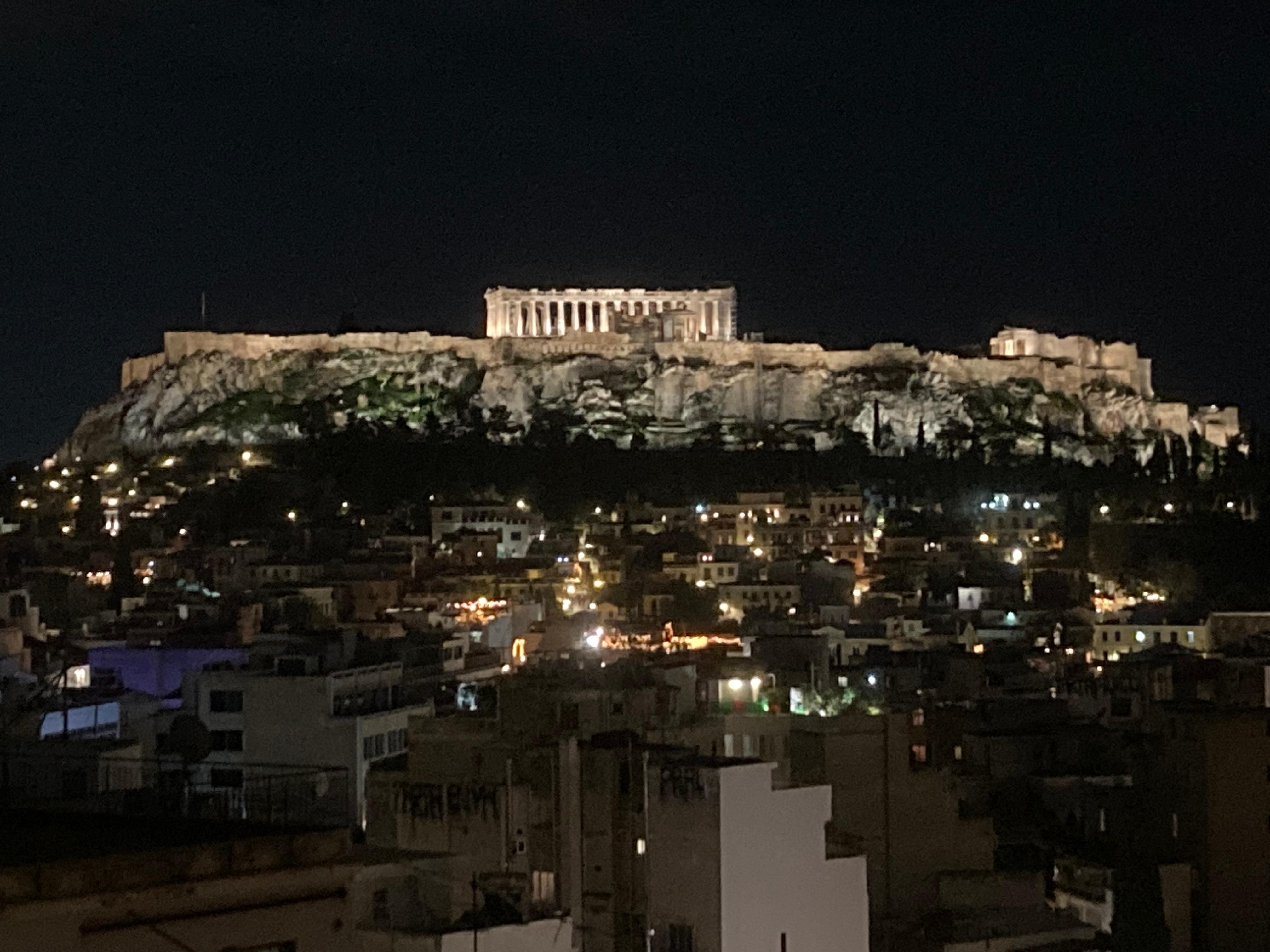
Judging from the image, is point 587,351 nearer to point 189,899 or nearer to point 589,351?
point 589,351

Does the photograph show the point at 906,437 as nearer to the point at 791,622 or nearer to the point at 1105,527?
the point at 1105,527

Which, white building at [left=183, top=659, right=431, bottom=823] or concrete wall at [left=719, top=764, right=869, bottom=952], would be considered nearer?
concrete wall at [left=719, top=764, right=869, bottom=952]

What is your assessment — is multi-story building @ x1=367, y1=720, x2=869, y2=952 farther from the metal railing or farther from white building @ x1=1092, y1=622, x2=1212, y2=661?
white building @ x1=1092, y1=622, x2=1212, y2=661

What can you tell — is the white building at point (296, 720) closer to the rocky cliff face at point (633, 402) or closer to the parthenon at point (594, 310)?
the rocky cliff face at point (633, 402)

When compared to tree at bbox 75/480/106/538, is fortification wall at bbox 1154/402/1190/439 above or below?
above

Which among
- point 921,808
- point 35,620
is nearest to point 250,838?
point 921,808

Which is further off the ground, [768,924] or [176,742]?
[176,742]

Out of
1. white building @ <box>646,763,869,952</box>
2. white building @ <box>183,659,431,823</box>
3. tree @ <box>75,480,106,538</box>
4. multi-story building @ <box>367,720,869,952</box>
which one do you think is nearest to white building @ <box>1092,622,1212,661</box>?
white building @ <box>183,659,431,823</box>
